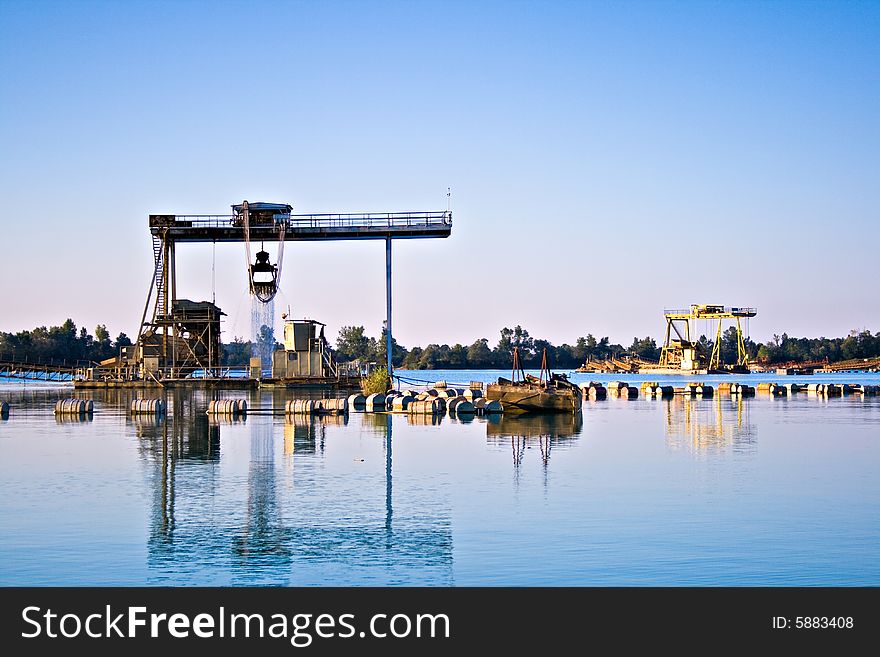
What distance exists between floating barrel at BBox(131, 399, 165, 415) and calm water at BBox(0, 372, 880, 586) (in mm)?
9433

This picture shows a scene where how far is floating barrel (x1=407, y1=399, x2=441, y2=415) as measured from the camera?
213 ft

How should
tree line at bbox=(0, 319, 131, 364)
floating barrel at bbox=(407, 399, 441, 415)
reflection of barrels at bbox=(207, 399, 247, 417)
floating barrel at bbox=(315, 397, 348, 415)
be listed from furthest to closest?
1. tree line at bbox=(0, 319, 131, 364)
2. floating barrel at bbox=(407, 399, 441, 415)
3. floating barrel at bbox=(315, 397, 348, 415)
4. reflection of barrels at bbox=(207, 399, 247, 417)

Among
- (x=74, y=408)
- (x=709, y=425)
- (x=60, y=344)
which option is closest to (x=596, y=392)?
(x=709, y=425)

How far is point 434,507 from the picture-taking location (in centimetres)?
2797

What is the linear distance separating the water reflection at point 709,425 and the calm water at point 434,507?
0.50 m

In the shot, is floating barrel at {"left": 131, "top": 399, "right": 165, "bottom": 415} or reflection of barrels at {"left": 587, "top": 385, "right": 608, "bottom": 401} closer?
floating barrel at {"left": 131, "top": 399, "right": 165, "bottom": 415}

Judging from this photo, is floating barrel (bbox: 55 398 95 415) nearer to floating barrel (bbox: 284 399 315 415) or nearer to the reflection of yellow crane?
floating barrel (bbox: 284 399 315 415)

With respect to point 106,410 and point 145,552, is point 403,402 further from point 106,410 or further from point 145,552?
point 145,552

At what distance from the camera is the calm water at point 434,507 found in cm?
2072

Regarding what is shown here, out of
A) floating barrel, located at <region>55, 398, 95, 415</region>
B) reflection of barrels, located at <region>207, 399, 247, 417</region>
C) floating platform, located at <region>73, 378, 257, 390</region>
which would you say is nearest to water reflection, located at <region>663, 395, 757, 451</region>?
reflection of barrels, located at <region>207, 399, 247, 417</region>

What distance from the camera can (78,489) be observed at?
30.7 metres

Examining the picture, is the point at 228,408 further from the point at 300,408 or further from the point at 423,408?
the point at 423,408

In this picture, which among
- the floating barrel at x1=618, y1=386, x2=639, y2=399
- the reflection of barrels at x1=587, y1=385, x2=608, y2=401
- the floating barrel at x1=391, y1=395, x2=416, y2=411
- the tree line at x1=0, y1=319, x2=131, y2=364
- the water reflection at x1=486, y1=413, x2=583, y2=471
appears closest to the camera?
the water reflection at x1=486, y1=413, x2=583, y2=471

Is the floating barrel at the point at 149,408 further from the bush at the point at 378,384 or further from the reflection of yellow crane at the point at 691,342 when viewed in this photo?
the reflection of yellow crane at the point at 691,342
